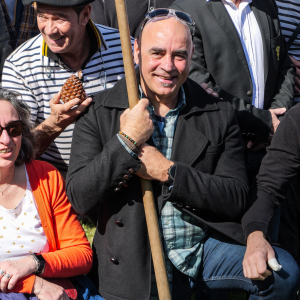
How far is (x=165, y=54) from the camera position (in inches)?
118

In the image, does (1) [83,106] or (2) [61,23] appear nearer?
(1) [83,106]

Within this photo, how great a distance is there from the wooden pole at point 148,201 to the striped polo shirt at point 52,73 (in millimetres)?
1009

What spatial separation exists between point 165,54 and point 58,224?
128cm

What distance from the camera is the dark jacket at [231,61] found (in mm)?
3752

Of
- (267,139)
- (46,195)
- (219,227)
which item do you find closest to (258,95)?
(267,139)

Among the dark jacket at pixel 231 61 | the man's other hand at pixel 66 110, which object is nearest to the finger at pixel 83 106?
the man's other hand at pixel 66 110

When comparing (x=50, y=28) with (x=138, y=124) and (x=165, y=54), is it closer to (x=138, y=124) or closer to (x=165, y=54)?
(x=165, y=54)

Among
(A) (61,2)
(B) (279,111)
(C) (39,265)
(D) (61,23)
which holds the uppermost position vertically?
(A) (61,2)

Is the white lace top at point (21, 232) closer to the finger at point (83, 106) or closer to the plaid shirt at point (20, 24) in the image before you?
the finger at point (83, 106)

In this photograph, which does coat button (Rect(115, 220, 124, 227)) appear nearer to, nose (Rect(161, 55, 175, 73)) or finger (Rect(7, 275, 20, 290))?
finger (Rect(7, 275, 20, 290))

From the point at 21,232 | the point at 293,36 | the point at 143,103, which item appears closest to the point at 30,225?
the point at 21,232

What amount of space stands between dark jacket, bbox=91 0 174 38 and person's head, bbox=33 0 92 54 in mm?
944

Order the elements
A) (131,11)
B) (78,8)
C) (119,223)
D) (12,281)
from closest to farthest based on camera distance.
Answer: (12,281) < (119,223) < (78,8) < (131,11)

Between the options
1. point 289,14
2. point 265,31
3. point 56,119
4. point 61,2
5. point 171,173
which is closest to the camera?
point 171,173
